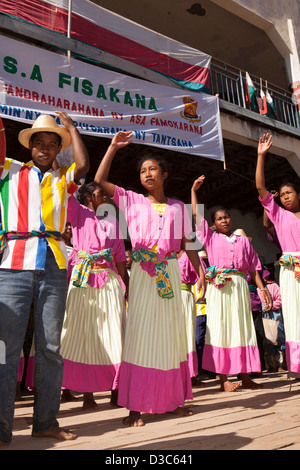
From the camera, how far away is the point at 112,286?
3.49 m

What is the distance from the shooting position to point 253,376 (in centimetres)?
555

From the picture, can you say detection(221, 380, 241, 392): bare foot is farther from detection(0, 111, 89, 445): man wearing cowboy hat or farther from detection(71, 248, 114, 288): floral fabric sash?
detection(0, 111, 89, 445): man wearing cowboy hat

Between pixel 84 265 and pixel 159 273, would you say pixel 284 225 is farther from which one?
pixel 84 265

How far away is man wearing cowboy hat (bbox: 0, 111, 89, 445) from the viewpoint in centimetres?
202

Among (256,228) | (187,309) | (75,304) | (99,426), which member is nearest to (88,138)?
(187,309)

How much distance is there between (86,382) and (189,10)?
10.8 m

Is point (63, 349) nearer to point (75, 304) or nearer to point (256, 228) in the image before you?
point (75, 304)

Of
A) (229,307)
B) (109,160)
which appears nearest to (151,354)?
(109,160)

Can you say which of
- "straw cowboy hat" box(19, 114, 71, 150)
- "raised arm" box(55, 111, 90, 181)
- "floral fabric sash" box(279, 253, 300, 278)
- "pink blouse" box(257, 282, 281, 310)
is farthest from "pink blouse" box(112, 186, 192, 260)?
"pink blouse" box(257, 282, 281, 310)

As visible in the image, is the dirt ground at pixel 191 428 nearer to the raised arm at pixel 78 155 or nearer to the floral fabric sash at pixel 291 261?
the floral fabric sash at pixel 291 261

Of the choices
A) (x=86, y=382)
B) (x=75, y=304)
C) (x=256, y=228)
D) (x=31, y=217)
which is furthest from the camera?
(x=256, y=228)

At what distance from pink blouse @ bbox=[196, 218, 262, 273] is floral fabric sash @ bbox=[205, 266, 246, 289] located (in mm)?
46

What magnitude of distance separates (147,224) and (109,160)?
1.77ft

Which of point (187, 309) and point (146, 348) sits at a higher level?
point (187, 309)
